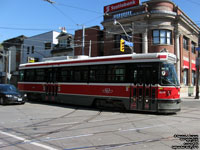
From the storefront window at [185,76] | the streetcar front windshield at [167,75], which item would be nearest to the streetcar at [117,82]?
the streetcar front windshield at [167,75]

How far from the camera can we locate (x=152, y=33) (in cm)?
2677

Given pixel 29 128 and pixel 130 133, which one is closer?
pixel 130 133

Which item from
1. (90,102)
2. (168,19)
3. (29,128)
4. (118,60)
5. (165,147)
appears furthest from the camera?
(168,19)

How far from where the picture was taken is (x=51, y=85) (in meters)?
15.1

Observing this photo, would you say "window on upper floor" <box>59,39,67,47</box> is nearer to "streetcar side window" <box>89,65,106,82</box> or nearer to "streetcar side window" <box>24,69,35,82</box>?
"streetcar side window" <box>24,69,35,82</box>

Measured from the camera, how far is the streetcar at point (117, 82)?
1040cm

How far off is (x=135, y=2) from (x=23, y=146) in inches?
1032

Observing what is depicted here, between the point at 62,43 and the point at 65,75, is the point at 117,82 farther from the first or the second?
the point at 62,43

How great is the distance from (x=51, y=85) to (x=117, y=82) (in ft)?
18.8

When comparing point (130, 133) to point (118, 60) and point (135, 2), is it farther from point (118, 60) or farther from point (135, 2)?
point (135, 2)

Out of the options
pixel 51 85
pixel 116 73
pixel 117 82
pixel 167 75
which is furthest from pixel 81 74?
pixel 167 75

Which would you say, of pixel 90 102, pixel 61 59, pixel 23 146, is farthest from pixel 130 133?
pixel 61 59

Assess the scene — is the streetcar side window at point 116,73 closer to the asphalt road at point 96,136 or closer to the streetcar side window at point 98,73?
the streetcar side window at point 98,73

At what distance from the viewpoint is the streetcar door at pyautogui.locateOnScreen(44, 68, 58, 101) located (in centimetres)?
1487
